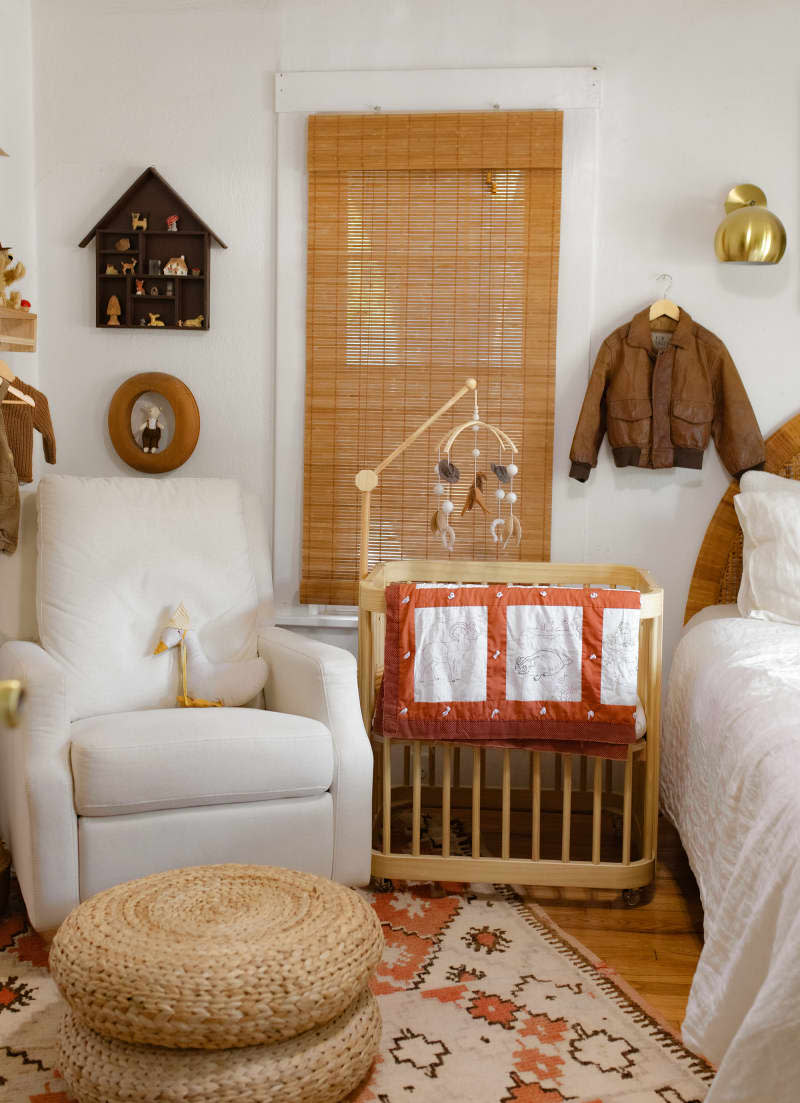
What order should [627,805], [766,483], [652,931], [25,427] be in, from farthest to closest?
[766,483]
[25,427]
[627,805]
[652,931]

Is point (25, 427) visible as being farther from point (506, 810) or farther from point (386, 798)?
point (506, 810)

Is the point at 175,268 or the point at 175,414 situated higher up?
the point at 175,268

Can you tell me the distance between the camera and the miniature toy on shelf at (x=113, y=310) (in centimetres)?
316

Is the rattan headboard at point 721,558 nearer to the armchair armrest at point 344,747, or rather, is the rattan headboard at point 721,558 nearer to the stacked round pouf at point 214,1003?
the armchair armrest at point 344,747

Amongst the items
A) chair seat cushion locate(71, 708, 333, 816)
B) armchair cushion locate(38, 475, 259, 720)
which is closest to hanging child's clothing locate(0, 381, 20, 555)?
armchair cushion locate(38, 475, 259, 720)

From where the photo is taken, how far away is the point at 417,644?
2.37m

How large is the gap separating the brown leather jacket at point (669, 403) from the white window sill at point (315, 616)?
848 mm

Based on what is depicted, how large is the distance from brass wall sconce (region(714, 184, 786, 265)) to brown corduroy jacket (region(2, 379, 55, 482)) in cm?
193

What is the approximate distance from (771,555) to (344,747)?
1.27m

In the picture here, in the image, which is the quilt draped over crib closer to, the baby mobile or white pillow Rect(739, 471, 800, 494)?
the baby mobile

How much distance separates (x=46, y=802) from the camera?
2.03 m

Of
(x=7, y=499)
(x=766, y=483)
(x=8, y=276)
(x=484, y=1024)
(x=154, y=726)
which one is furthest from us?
(x=766, y=483)

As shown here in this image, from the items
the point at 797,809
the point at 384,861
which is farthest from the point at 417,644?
the point at 797,809

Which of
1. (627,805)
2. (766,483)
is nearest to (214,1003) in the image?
(627,805)
